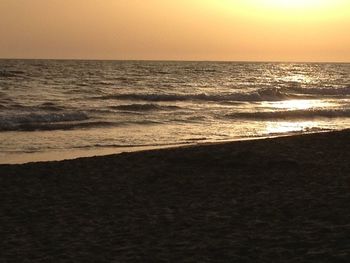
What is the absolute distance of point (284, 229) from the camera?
6855 millimetres

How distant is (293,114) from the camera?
90.9ft

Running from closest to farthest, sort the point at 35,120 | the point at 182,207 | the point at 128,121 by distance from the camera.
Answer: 1. the point at 182,207
2. the point at 35,120
3. the point at 128,121

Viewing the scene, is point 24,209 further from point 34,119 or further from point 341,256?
point 34,119

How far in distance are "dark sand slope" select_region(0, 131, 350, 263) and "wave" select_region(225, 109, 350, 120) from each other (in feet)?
46.1

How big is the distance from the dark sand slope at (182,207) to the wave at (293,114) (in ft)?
46.1

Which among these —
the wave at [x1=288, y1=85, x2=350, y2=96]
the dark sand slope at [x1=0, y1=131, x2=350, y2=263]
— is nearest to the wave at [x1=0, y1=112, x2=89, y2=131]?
the dark sand slope at [x1=0, y1=131, x2=350, y2=263]

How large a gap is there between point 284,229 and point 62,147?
9.81 meters

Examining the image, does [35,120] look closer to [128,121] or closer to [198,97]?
[128,121]

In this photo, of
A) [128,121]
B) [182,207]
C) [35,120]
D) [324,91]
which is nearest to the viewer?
[182,207]

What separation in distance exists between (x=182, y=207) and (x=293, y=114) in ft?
66.5

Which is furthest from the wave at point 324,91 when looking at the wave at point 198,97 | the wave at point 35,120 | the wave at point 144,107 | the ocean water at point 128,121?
the wave at point 35,120

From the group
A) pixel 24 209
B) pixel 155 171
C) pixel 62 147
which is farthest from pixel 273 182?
pixel 62 147

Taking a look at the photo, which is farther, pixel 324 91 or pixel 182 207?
pixel 324 91

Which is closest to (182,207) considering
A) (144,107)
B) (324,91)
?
(144,107)
